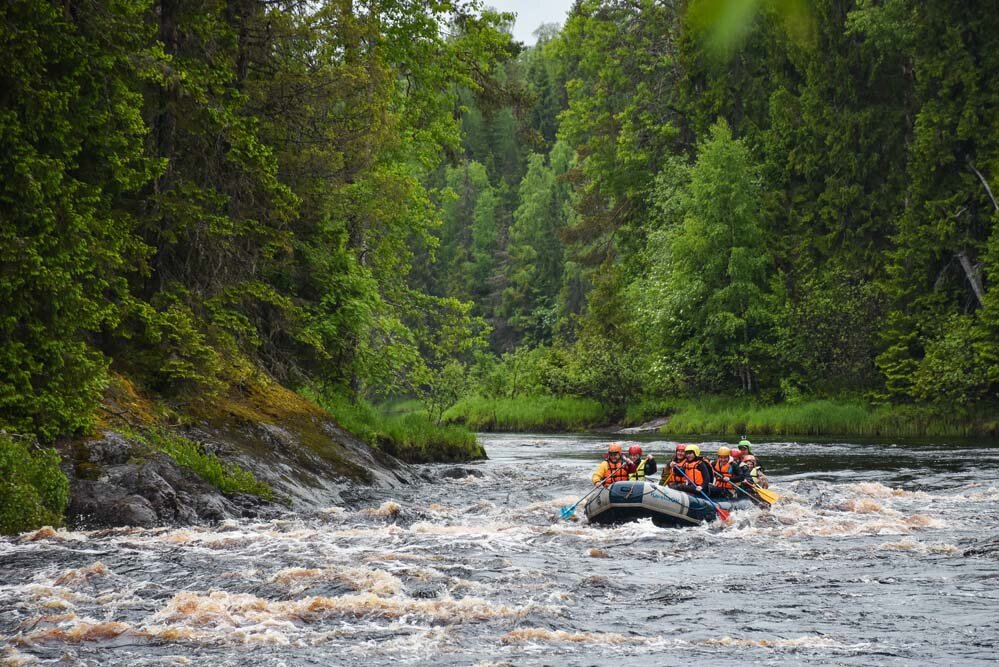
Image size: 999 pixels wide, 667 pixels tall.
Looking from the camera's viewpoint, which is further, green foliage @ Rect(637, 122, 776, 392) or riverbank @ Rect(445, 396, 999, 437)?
green foliage @ Rect(637, 122, 776, 392)

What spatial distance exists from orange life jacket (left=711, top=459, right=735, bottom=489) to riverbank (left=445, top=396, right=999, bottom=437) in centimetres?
1516

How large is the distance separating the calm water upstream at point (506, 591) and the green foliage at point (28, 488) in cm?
40

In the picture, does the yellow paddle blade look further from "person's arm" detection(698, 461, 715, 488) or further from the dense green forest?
the dense green forest

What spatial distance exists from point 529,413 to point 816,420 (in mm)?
15864

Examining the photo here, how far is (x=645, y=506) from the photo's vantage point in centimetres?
1620

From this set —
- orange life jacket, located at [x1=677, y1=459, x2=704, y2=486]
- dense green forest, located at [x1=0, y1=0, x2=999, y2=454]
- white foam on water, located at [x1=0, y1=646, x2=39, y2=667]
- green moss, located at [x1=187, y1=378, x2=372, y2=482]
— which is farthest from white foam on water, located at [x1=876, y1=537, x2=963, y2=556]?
white foam on water, located at [x1=0, y1=646, x2=39, y2=667]

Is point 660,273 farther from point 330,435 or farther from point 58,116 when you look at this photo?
point 58,116

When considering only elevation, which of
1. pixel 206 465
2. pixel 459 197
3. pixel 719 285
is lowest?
pixel 206 465

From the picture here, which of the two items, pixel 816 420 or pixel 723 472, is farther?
pixel 816 420

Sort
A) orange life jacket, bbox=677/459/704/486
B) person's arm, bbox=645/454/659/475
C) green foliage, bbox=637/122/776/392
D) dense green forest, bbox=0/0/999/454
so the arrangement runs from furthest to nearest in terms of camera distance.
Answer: green foliage, bbox=637/122/776/392, person's arm, bbox=645/454/659/475, orange life jacket, bbox=677/459/704/486, dense green forest, bbox=0/0/999/454

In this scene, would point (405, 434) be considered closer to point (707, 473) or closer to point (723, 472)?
point (723, 472)

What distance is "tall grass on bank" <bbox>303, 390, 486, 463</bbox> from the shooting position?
23109mm

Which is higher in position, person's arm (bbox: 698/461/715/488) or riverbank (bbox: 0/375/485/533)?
riverbank (bbox: 0/375/485/533)

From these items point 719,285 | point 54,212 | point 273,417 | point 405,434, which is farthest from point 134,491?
point 719,285
